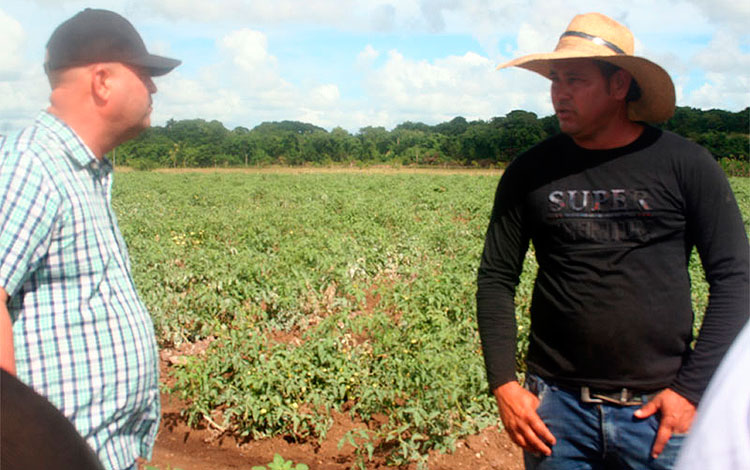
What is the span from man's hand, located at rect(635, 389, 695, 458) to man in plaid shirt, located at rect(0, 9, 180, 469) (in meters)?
1.40

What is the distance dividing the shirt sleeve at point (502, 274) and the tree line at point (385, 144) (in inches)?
1495

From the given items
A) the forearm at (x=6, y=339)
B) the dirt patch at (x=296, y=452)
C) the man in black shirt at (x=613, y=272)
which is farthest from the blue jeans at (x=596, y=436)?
the dirt patch at (x=296, y=452)

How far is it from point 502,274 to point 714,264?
611 mm

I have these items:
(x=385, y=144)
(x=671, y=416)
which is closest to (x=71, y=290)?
(x=671, y=416)

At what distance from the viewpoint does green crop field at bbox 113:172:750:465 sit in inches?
156

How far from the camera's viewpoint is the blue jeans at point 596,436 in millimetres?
1856

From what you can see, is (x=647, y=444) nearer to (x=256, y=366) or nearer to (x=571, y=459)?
(x=571, y=459)

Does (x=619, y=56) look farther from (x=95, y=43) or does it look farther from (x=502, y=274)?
(x=95, y=43)

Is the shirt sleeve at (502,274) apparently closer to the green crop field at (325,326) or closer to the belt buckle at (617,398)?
the belt buckle at (617,398)

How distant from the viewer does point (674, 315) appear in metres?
1.90

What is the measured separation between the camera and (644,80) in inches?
81.4

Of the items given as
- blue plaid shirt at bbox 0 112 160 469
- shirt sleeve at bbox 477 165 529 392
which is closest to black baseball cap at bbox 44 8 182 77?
blue plaid shirt at bbox 0 112 160 469

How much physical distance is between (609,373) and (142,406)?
4.28ft

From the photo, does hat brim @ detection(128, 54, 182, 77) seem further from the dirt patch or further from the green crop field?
the dirt patch
